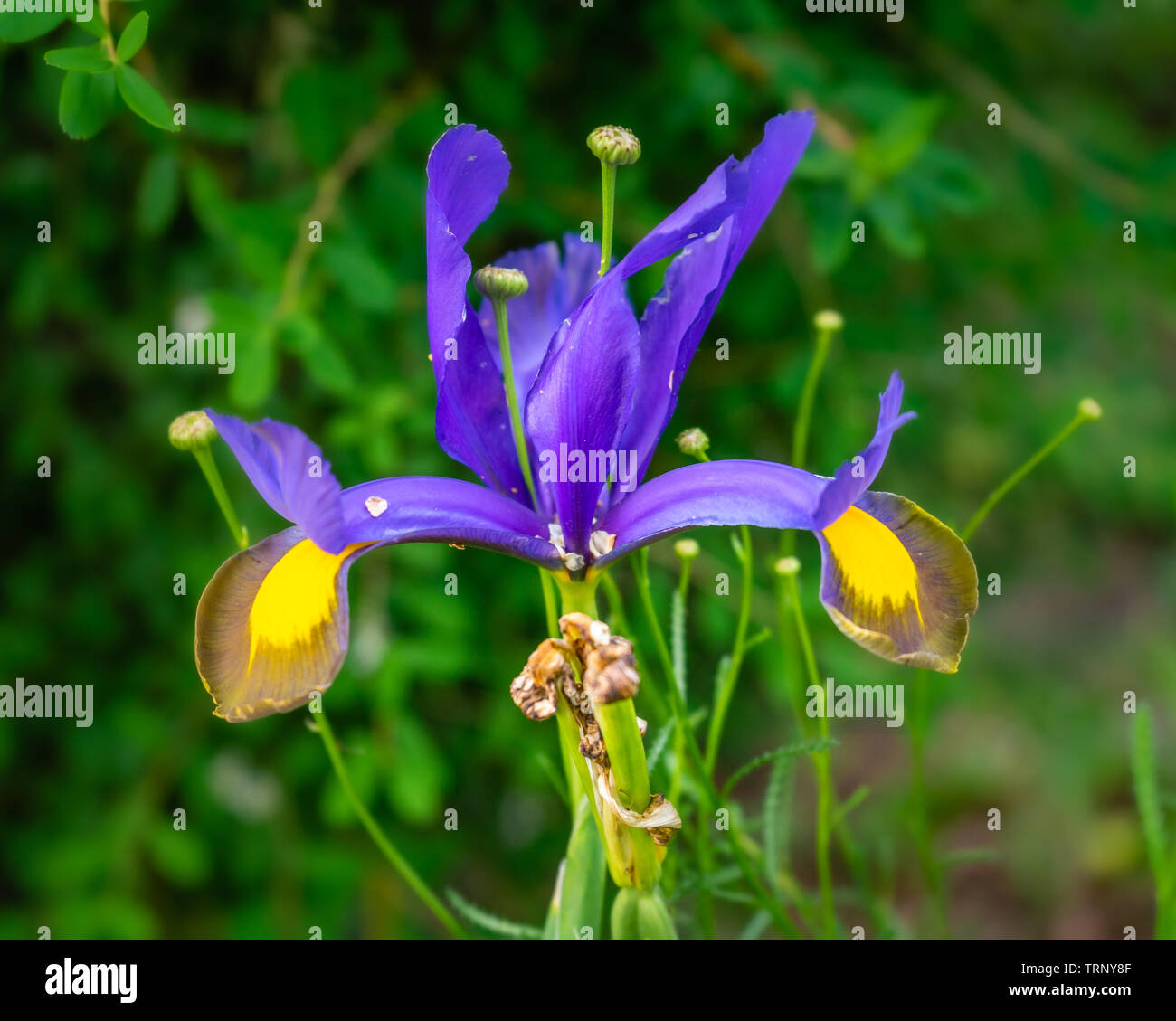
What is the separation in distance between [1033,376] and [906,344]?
0.40 metres

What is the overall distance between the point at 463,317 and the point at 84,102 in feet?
1.21

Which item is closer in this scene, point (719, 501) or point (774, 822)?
point (719, 501)

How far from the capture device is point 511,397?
79 centimetres

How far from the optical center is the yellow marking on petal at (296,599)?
2.25 ft

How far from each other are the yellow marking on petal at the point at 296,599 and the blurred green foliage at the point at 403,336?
23.0 inches

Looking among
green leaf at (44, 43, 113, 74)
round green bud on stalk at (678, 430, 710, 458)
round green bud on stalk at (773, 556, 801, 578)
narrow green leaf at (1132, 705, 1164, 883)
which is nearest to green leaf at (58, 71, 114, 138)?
green leaf at (44, 43, 113, 74)

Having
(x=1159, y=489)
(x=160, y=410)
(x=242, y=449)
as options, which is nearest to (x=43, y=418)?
(x=160, y=410)

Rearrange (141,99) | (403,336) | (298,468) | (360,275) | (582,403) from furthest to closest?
1. (403,336)
2. (360,275)
3. (141,99)
4. (582,403)
5. (298,468)

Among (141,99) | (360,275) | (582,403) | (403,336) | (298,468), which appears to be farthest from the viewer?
(403,336)

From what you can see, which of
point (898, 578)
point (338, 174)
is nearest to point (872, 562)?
point (898, 578)

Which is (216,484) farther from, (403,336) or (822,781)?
(403,336)

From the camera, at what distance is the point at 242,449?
659mm

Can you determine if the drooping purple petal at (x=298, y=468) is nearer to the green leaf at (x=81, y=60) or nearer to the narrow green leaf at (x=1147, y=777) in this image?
the green leaf at (x=81, y=60)
